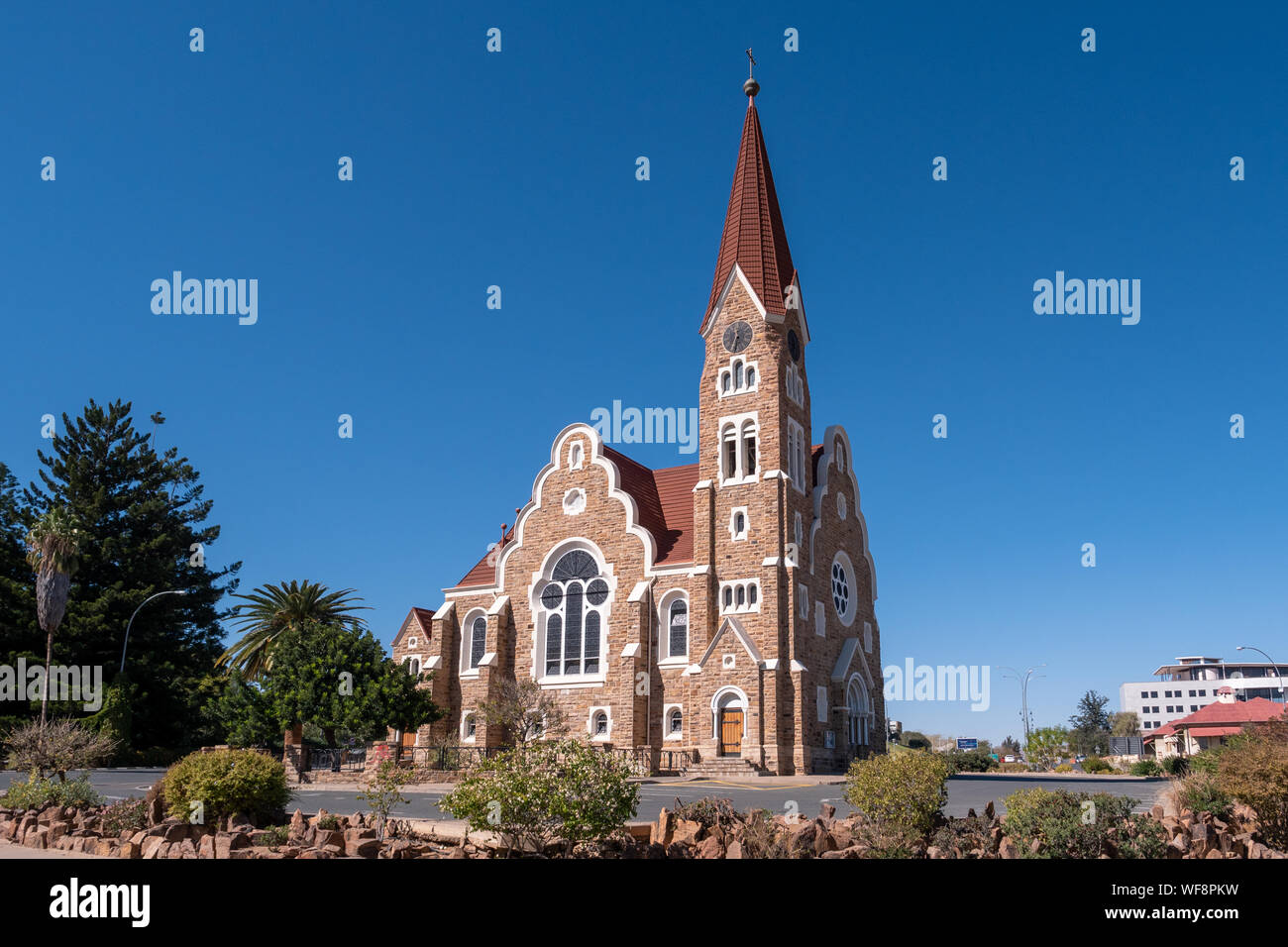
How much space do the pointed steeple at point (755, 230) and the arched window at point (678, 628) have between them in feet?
46.4

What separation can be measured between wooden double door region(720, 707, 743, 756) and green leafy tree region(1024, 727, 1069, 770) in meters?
33.8

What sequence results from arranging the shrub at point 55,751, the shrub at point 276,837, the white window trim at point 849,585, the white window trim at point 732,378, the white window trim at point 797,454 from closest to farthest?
1. the shrub at point 276,837
2. the shrub at point 55,751
3. the white window trim at point 797,454
4. the white window trim at point 732,378
5. the white window trim at point 849,585

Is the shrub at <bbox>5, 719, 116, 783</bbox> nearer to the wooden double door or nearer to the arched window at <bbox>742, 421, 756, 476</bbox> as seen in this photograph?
the wooden double door

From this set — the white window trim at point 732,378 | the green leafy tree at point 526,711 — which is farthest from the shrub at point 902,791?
the white window trim at point 732,378

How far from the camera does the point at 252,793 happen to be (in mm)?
14758

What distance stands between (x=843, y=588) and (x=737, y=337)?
13576mm

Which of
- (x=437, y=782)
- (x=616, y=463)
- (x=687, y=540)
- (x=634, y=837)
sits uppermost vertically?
(x=616, y=463)

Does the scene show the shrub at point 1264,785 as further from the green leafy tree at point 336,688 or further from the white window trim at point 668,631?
the white window trim at point 668,631

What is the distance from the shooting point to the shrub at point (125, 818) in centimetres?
1379

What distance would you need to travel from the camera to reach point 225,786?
47.6ft

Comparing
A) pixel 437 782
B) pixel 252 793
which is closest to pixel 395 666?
pixel 437 782

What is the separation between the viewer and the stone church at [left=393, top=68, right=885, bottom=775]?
1593 inches

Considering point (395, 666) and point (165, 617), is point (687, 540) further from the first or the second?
point (165, 617)
